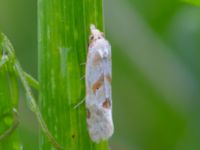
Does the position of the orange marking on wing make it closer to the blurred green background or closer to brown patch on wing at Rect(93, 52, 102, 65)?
brown patch on wing at Rect(93, 52, 102, 65)

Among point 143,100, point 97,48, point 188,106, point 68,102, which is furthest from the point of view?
point 143,100

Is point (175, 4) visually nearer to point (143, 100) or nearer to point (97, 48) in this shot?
point (143, 100)

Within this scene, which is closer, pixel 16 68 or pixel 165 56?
pixel 16 68

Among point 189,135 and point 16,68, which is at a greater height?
point 16,68

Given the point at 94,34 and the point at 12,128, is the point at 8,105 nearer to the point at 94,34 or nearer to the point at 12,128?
the point at 12,128

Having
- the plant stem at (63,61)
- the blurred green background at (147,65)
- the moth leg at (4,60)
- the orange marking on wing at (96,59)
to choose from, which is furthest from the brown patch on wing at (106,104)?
the blurred green background at (147,65)

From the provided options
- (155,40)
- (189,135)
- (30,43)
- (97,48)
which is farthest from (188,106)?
(97,48)

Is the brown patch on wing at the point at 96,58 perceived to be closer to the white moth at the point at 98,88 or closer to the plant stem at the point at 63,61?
the white moth at the point at 98,88

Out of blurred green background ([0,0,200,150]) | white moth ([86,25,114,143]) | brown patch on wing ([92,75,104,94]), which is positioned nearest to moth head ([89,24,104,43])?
white moth ([86,25,114,143])
